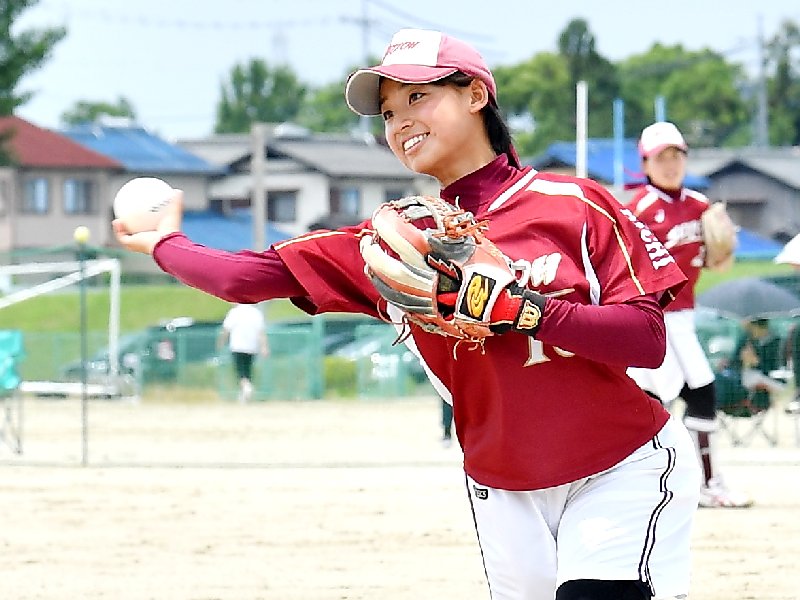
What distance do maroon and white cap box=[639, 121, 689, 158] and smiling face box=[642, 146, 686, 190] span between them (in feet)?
0.20

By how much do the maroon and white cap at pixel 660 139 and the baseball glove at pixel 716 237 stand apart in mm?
445

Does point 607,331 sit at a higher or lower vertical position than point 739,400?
higher

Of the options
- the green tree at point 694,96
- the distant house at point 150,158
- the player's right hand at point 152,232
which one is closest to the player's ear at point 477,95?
the player's right hand at point 152,232

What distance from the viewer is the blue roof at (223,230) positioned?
5681 centimetres

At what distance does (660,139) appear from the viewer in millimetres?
9312

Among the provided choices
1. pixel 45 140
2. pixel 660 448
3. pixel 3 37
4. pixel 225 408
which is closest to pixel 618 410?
pixel 660 448

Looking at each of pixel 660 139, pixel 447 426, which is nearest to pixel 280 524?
pixel 660 139

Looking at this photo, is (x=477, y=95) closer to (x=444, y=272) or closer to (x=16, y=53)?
(x=444, y=272)

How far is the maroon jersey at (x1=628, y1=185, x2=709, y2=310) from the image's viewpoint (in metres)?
9.37

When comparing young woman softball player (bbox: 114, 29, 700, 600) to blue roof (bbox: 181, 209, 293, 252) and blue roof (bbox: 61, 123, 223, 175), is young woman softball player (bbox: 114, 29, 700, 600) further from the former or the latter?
blue roof (bbox: 61, 123, 223, 175)

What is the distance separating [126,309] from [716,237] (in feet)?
94.3

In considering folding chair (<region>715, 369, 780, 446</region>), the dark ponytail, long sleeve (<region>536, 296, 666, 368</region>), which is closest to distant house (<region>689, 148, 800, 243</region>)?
folding chair (<region>715, 369, 780, 446</region>)

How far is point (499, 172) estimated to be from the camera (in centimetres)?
408

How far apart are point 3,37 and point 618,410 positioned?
38746mm
